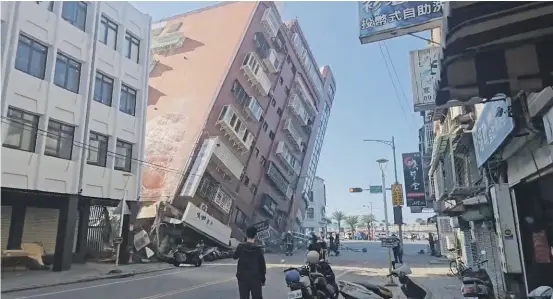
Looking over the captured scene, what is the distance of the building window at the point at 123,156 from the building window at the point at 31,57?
5.46 meters

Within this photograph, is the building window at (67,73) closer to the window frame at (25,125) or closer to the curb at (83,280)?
the window frame at (25,125)

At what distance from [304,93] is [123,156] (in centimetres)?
A: 2723

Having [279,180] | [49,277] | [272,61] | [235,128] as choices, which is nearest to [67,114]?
[49,277]

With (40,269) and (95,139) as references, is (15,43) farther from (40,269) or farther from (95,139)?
(40,269)

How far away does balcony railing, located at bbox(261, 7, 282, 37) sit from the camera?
35.4m

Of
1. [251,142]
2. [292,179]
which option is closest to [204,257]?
[251,142]

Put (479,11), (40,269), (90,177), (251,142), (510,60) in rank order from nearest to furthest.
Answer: (479,11) → (510,60) → (40,269) → (90,177) → (251,142)

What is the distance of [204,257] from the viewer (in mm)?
24062

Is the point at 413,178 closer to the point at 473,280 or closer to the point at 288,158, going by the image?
the point at 288,158

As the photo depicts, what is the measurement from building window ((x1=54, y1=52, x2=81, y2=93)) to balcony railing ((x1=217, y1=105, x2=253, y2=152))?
12.3 meters

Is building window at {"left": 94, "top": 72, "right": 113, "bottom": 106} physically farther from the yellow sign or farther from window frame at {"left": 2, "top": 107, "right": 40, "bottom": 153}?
the yellow sign

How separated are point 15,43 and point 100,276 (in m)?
9.41

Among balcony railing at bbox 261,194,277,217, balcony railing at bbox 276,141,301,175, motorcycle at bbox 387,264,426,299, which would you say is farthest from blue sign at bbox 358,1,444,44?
balcony railing at bbox 276,141,301,175

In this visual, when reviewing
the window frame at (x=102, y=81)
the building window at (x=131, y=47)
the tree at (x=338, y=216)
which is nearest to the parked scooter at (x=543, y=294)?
the window frame at (x=102, y=81)
